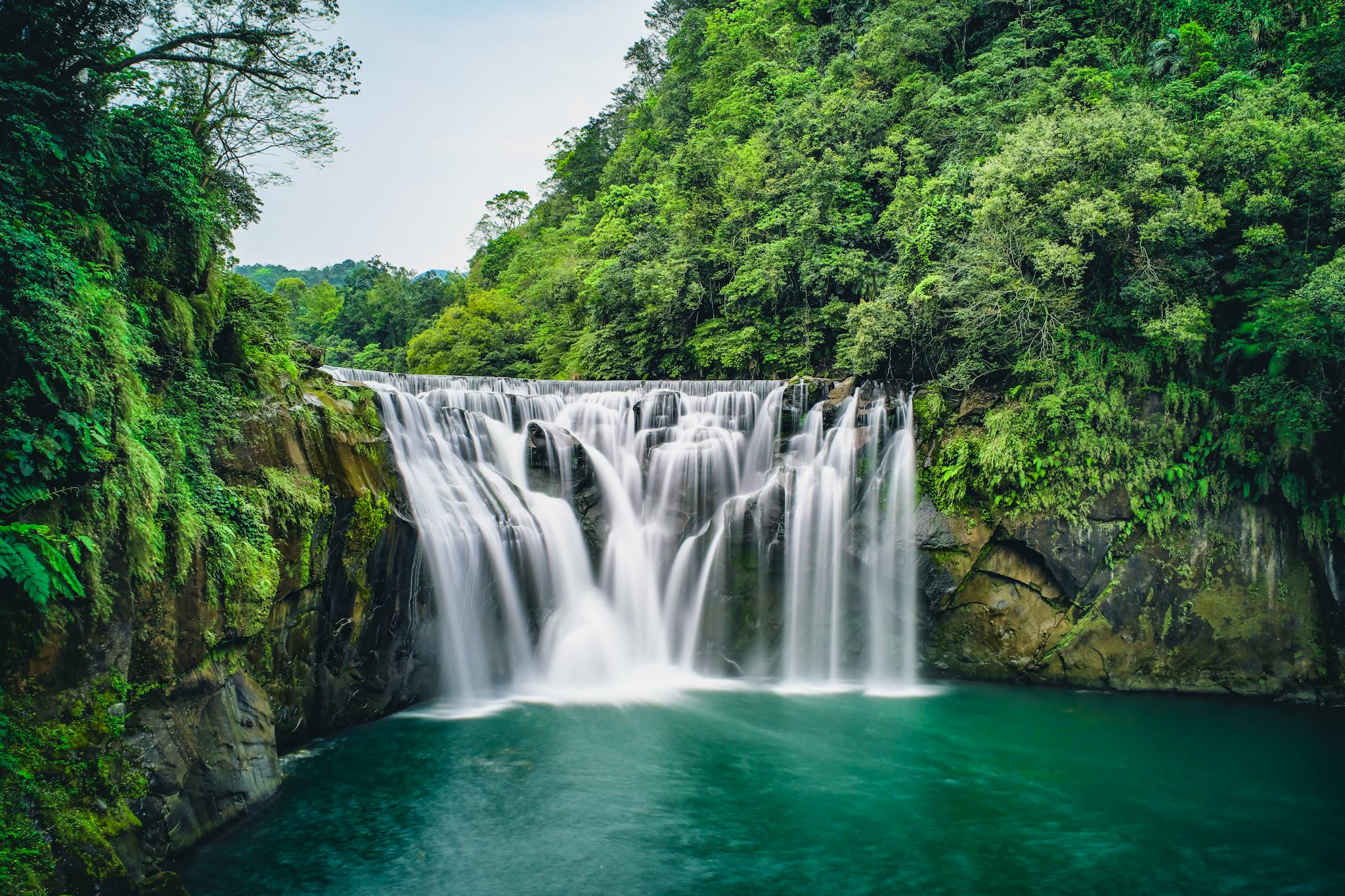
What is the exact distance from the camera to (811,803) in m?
9.21

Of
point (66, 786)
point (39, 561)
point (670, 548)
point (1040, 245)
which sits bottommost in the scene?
point (66, 786)

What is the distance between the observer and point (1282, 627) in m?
12.7

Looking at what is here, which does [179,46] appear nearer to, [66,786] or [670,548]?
[66,786]

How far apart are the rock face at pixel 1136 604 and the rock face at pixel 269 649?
9.98 metres

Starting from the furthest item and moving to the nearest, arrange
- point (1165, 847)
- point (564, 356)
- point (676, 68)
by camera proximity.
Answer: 1. point (676, 68)
2. point (564, 356)
3. point (1165, 847)

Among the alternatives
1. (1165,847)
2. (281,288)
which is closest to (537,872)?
(1165,847)

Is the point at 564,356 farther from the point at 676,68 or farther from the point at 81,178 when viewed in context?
the point at 81,178

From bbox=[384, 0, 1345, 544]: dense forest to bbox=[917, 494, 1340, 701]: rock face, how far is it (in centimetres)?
64

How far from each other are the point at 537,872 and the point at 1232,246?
15.5 metres

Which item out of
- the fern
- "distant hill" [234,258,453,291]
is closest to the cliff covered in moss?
the fern

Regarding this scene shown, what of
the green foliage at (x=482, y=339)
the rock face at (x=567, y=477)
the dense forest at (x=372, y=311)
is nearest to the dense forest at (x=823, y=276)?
the rock face at (x=567, y=477)

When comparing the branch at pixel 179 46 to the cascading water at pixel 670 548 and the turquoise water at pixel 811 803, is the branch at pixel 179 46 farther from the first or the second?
the turquoise water at pixel 811 803

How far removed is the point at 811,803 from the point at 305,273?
122 m

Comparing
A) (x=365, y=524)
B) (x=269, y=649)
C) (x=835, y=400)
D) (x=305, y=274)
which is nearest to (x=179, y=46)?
(x=365, y=524)
